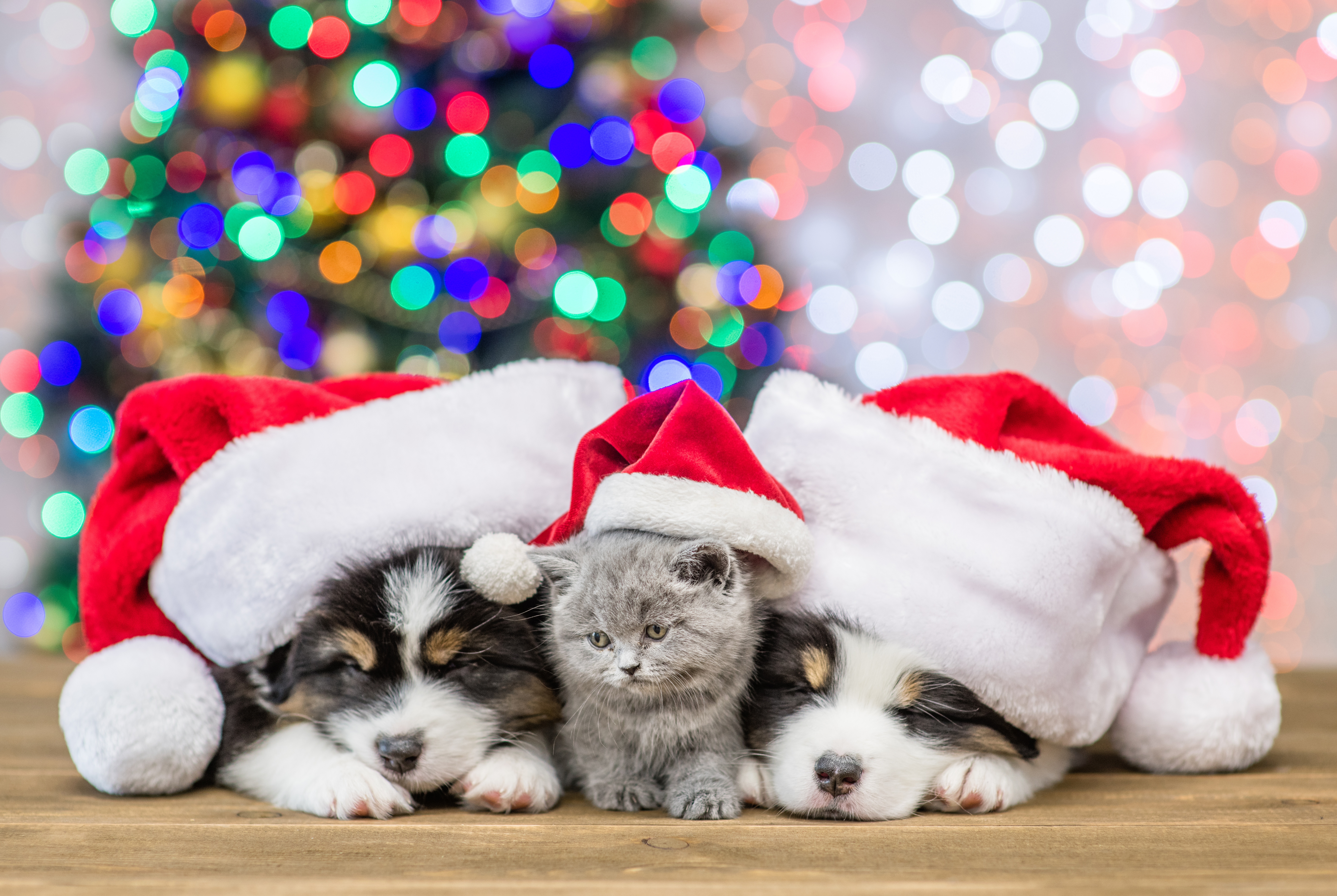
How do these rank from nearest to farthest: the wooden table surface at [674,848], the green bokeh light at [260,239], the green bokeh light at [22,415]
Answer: the wooden table surface at [674,848], the green bokeh light at [260,239], the green bokeh light at [22,415]

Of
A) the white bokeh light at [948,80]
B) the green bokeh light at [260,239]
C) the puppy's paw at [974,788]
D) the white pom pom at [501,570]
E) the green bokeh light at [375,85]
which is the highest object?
the white bokeh light at [948,80]

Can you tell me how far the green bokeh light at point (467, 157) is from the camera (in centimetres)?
238

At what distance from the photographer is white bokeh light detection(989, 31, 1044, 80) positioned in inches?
125

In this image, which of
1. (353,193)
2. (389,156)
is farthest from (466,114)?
(353,193)

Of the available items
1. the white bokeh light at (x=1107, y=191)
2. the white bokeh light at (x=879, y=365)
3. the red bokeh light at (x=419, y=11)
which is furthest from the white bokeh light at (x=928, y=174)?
the red bokeh light at (x=419, y=11)

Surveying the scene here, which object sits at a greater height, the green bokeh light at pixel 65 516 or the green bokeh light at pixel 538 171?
the green bokeh light at pixel 538 171

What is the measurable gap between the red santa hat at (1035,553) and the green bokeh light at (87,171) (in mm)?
2198

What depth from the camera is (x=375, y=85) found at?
2.37 metres

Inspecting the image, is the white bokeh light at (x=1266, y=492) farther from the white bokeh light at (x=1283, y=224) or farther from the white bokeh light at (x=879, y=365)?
the white bokeh light at (x=879, y=365)

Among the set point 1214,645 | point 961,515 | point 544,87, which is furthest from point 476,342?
point 1214,645

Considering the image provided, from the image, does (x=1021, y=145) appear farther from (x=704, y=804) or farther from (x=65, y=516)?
(x=65, y=516)

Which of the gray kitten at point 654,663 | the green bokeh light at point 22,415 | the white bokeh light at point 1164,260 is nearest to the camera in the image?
the gray kitten at point 654,663

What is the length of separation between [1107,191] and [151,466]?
9.68ft

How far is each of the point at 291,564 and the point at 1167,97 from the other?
3124mm
